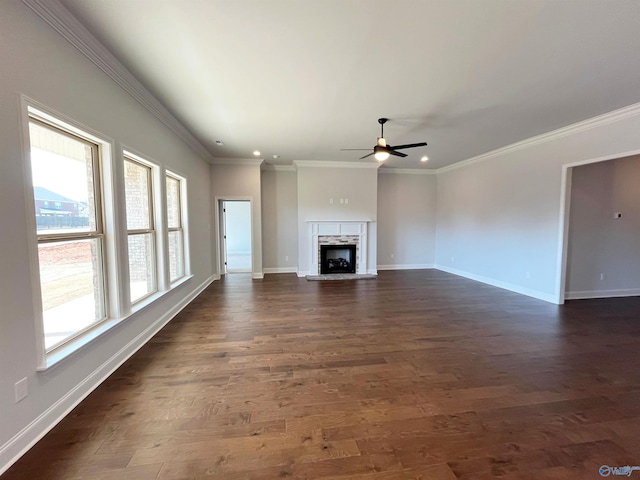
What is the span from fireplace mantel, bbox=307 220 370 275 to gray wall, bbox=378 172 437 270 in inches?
34.3

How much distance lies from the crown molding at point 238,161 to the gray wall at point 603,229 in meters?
6.27

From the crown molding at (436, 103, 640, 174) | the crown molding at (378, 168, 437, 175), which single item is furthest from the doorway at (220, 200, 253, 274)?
the crown molding at (436, 103, 640, 174)

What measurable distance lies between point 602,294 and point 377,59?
595cm

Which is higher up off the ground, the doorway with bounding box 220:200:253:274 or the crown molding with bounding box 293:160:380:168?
the crown molding with bounding box 293:160:380:168

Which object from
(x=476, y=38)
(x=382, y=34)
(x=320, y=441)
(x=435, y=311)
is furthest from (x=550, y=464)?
(x=382, y=34)

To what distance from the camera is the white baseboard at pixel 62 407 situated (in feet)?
4.91

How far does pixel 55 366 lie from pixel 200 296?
3221 mm

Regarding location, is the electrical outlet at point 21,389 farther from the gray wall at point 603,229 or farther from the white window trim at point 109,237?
the gray wall at point 603,229

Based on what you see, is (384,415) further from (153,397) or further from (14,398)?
(14,398)

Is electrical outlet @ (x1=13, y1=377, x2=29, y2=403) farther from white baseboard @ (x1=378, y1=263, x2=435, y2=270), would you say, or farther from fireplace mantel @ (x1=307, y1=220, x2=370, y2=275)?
white baseboard @ (x1=378, y1=263, x2=435, y2=270)

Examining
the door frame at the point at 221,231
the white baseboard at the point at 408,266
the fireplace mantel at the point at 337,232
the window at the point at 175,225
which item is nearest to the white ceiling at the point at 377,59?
the window at the point at 175,225

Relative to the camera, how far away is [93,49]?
85.0 inches

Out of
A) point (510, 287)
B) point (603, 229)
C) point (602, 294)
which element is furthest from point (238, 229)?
point (602, 294)

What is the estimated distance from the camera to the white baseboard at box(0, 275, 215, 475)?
150 cm
